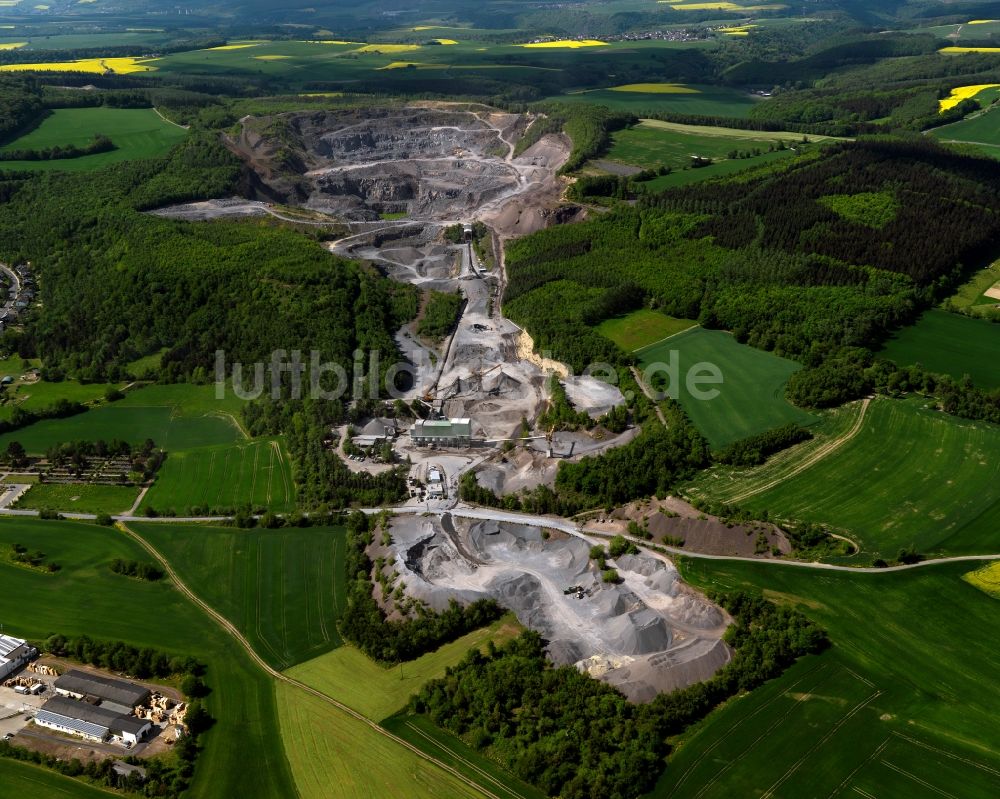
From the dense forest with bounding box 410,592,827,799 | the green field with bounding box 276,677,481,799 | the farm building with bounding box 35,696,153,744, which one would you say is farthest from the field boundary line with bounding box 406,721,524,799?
the farm building with bounding box 35,696,153,744

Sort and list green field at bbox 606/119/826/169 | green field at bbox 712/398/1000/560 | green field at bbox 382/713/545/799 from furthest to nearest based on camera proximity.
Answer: green field at bbox 606/119/826/169 → green field at bbox 712/398/1000/560 → green field at bbox 382/713/545/799

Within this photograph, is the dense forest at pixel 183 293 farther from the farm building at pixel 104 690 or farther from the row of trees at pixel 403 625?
the farm building at pixel 104 690

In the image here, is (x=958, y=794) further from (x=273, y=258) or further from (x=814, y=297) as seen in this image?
(x=273, y=258)

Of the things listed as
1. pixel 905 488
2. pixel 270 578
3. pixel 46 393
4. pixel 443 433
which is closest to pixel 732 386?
pixel 905 488

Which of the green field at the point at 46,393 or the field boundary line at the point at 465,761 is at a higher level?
the green field at the point at 46,393

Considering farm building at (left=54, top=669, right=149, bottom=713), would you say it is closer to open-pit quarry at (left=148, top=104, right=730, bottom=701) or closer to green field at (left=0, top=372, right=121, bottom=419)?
open-pit quarry at (left=148, top=104, right=730, bottom=701)

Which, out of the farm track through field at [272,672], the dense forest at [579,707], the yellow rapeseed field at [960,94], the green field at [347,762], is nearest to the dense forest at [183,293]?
the farm track through field at [272,672]
